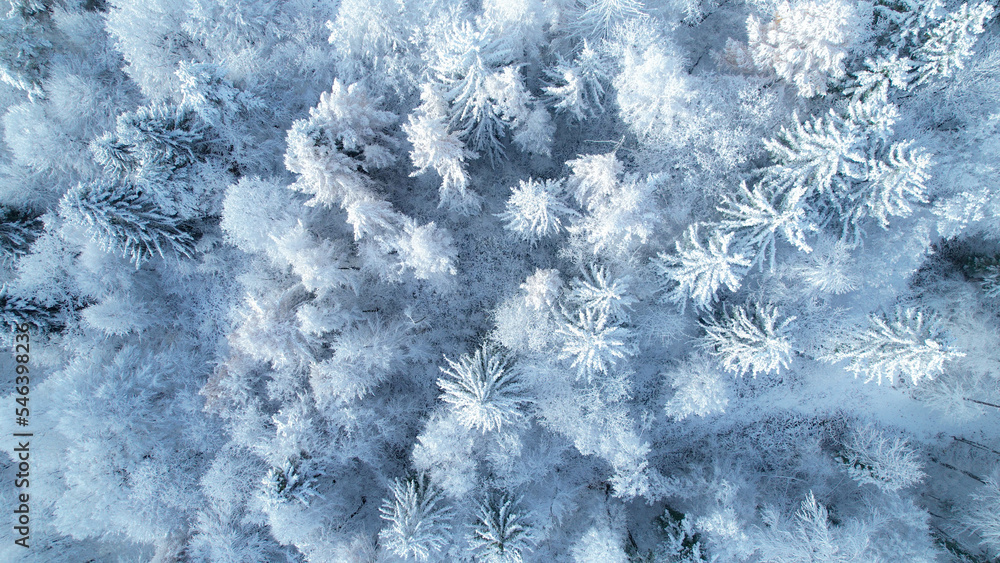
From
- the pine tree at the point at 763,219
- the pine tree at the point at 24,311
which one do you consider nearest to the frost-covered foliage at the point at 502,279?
the pine tree at the point at 24,311

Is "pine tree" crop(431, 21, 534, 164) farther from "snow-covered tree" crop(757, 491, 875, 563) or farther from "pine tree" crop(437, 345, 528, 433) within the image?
"snow-covered tree" crop(757, 491, 875, 563)

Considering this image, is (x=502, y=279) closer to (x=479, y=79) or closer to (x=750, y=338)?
(x=479, y=79)

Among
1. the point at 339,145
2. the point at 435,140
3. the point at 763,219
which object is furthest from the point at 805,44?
the point at 339,145

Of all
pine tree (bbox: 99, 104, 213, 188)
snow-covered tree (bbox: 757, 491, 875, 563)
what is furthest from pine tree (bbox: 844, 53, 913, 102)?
pine tree (bbox: 99, 104, 213, 188)

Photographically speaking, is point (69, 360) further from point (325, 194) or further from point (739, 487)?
point (739, 487)

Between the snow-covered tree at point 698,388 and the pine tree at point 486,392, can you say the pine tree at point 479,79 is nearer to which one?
the pine tree at point 486,392

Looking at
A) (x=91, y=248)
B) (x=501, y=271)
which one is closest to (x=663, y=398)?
(x=501, y=271)

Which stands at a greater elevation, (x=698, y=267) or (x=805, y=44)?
(x=805, y=44)
